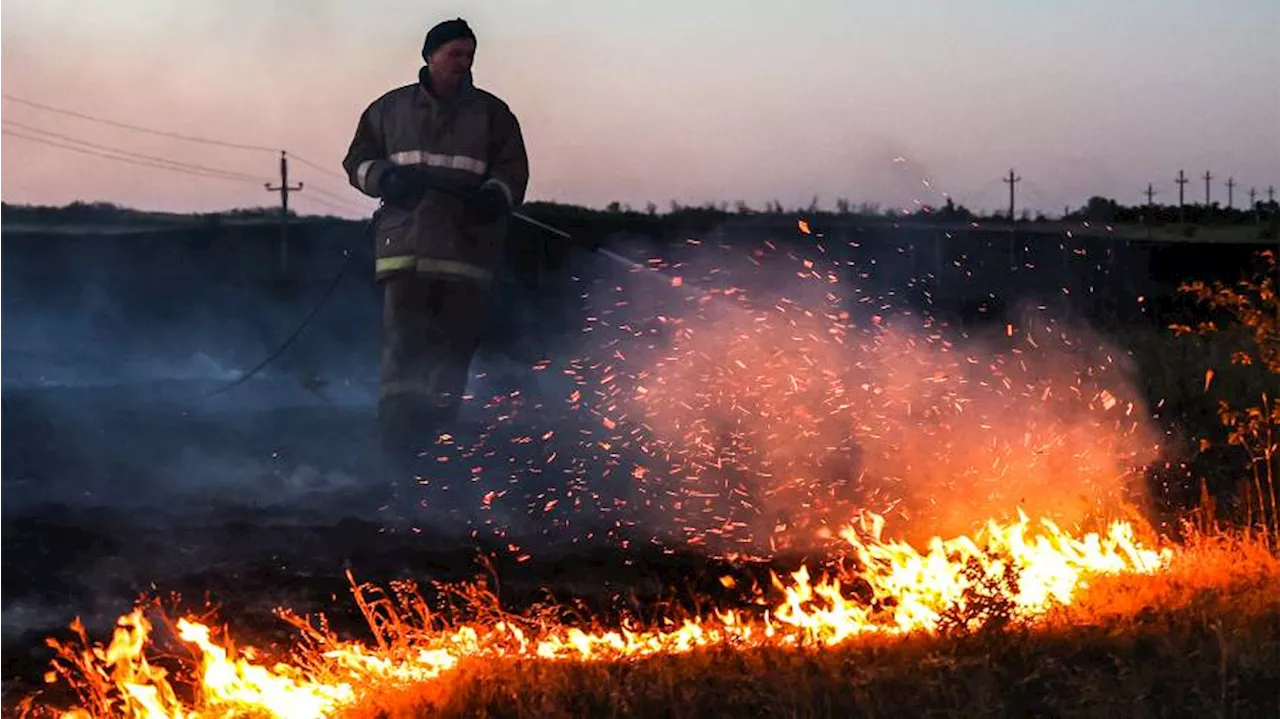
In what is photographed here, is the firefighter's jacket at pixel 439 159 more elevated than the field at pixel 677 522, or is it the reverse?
the firefighter's jacket at pixel 439 159

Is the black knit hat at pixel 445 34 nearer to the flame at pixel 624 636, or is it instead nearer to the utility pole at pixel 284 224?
the flame at pixel 624 636

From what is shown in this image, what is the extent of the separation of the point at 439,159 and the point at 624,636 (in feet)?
16.1

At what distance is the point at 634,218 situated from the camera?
44156 mm

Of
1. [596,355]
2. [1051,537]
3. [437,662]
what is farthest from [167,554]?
[596,355]

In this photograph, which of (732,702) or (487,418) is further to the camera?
(487,418)

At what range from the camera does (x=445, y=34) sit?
→ 37.2 ft

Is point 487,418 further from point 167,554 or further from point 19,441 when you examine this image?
point 167,554

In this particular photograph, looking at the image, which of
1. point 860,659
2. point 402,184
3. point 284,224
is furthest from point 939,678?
point 284,224

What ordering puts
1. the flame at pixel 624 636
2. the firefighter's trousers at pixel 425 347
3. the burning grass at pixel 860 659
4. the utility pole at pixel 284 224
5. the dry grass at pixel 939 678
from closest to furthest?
the dry grass at pixel 939 678
the burning grass at pixel 860 659
the flame at pixel 624 636
the firefighter's trousers at pixel 425 347
the utility pole at pixel 284 224

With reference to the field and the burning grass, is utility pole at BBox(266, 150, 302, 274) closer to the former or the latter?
the field

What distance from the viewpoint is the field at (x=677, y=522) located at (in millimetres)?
6828

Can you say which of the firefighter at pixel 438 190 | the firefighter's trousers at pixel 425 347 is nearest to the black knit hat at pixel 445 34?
the firefighter at pixel 438 190

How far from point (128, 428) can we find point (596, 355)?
463 inches

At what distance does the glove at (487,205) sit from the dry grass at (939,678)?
5379 mm
